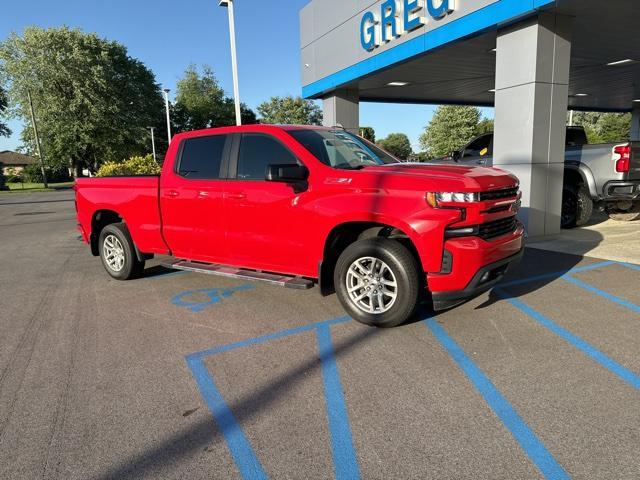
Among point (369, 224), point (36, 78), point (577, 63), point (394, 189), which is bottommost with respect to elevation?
point (369, 224)

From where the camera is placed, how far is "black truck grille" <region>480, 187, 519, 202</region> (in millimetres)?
4027

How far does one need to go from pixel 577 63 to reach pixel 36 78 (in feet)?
135

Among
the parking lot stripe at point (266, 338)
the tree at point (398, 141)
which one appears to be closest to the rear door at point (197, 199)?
the parking lot stripe at point (266, 338)

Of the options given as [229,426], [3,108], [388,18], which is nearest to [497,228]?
[229,426]

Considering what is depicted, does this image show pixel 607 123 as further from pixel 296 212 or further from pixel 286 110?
pixel 296 212

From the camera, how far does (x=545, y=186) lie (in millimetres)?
8164

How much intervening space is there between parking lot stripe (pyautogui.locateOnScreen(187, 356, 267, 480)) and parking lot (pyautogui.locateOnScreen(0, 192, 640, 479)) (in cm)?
1

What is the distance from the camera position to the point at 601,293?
5.17 m

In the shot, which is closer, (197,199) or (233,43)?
(197,199)

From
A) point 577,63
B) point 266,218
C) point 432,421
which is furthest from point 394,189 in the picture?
point 577,63

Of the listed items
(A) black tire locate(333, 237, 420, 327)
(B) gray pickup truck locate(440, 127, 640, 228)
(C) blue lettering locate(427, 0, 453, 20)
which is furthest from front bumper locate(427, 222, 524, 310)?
(C) blue lettering locate(427, 0, 453, 20)

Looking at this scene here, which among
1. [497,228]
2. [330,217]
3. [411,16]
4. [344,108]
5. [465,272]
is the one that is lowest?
[465,272]

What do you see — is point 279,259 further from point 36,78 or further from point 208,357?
point 36,78

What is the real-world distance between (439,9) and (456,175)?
267 inches
